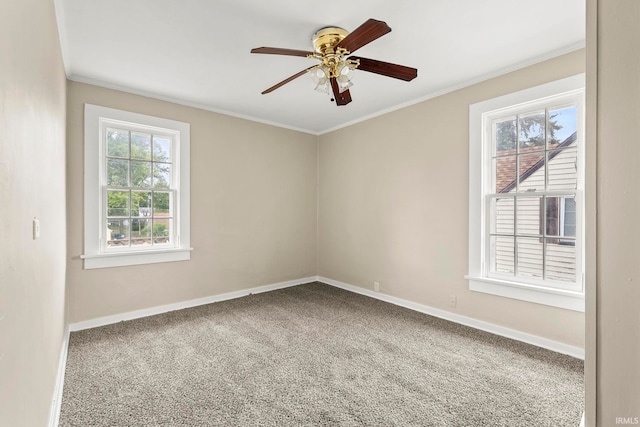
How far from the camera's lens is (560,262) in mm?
2691

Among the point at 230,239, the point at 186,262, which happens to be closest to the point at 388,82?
the point at 230,239

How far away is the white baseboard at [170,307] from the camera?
10.4ft

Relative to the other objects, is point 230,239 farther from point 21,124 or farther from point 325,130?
point 21,124

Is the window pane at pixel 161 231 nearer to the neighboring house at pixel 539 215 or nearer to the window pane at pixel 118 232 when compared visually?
the window pane at pixel 118 232

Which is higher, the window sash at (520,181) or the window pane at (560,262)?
the window sash at (520,181)

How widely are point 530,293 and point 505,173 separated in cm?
115

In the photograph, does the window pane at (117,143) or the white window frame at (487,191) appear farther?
the window pane at (117,143)

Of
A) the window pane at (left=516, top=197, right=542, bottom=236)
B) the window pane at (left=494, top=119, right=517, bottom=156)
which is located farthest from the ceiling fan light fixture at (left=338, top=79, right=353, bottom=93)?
the window pane at (left=516, top=197, right=542, bottom=236)

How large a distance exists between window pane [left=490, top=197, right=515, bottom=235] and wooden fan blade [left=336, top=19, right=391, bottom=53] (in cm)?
211

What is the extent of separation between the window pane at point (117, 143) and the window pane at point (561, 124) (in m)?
4.30

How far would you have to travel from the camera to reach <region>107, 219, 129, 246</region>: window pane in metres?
3.35

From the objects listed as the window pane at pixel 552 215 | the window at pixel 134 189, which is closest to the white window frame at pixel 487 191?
the window pane at pixel 552 215

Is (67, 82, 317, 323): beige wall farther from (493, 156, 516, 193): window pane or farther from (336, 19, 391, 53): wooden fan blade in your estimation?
(493, 156, 516, 193): window pane

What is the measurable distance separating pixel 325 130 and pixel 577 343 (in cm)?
403
